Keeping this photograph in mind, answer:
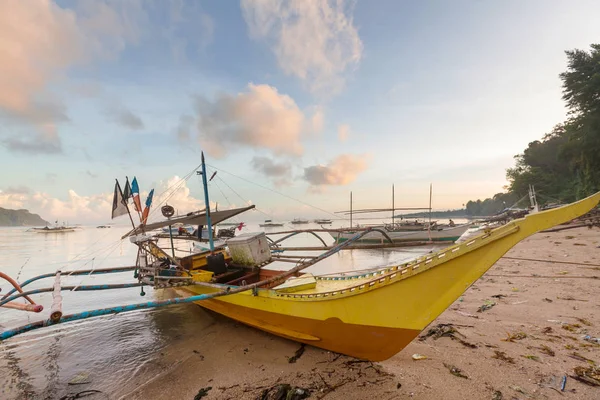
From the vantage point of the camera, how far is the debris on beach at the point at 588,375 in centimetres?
390

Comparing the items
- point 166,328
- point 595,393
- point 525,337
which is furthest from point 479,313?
point 166,328

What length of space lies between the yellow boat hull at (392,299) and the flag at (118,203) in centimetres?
679

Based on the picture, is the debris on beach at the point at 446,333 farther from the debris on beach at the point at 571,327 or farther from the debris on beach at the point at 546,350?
the debris on beach at the point at 571,327

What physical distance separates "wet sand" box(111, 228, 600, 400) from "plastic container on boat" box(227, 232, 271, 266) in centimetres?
215

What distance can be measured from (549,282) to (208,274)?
11.6 meters

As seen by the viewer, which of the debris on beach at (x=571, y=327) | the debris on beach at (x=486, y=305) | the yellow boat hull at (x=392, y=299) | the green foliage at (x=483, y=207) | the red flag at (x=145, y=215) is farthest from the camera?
the green foliage at (x=483, y=207)

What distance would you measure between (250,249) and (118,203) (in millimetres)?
5325

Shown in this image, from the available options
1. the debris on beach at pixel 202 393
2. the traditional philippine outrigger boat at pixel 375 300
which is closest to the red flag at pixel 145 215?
the traditional philippine outrigger boat at pixel 375 300

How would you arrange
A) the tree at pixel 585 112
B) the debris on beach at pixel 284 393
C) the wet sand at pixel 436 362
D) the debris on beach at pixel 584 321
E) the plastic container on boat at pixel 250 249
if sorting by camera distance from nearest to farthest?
the wet sand at pixel 436 362 → the debris on beach at pixel 284 393 → the debris on beach at pixel 584 321 → the plastic container on boat at pixel 250 249 → the tree at pixel 585 112

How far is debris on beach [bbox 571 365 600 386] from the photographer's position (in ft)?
12.8

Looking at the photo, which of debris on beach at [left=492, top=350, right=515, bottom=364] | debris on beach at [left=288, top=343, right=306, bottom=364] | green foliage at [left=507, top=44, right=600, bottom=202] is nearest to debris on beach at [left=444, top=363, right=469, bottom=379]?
debris on beach at [left=492, top=350, right=515, bottom=364]

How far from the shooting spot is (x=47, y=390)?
5.83 metres

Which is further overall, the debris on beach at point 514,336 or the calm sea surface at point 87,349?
the calm sea surface at point 87,349

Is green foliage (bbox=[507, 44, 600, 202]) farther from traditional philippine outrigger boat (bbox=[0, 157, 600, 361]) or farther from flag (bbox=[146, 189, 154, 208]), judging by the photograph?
flag (bbox=[146, 189, 154, 208])
